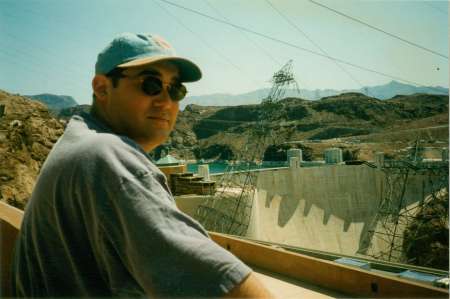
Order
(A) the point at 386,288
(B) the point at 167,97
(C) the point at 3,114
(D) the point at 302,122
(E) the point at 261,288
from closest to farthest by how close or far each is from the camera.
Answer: (E) the point at 261,288, (B) the point at 167,97, (A) the point at 386,288, (C) the point at 3,114, (D) the point at 302,122

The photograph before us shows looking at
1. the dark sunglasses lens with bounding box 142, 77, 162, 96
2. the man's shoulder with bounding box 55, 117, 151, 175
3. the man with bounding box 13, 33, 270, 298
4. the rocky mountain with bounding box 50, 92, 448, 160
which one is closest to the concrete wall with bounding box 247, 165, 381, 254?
the dark sunglasses lens with bounding box 142, 77, 162, 96

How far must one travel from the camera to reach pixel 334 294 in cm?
304

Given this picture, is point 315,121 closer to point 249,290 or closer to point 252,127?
point 252,127

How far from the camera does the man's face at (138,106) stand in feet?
3.34

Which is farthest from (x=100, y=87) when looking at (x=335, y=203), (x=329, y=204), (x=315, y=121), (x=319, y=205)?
(x=315, y=121)

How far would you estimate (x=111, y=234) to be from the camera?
26.8 inches

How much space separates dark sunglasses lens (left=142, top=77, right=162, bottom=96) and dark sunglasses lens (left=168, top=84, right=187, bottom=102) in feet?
0.21

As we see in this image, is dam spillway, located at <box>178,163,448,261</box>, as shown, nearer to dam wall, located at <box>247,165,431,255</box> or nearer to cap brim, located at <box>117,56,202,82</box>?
dam wall, located at <box>247,165,431,255</box>

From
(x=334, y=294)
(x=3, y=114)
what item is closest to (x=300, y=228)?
(x=3, y=114)

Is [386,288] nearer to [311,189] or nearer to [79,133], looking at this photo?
[79,133]

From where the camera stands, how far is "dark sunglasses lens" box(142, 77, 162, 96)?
104cm

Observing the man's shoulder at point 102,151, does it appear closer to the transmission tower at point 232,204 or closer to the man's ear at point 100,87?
the man's ear at point 100,87

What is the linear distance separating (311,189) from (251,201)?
726 centimetres

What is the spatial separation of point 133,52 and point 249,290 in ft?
2.17
